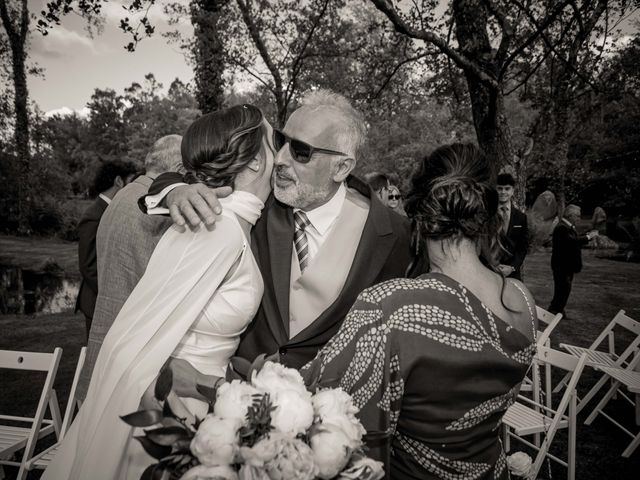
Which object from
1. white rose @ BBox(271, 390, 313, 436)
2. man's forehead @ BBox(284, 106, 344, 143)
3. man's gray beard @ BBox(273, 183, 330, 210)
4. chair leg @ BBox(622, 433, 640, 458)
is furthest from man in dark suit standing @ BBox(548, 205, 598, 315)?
white rose @ BBox(271, 390, 313, 436)

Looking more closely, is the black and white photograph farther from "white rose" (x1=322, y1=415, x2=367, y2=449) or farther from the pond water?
the pond water

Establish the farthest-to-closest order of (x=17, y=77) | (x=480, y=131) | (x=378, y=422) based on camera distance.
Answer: (x=17, y=77), (x=480, y=131), (x=378, y=422)

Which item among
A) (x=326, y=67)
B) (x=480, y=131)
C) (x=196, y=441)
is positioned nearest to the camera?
(x=196, y=441)

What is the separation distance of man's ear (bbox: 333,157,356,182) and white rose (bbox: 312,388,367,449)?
1857 mm

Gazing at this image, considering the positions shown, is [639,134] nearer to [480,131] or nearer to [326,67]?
[326,67]

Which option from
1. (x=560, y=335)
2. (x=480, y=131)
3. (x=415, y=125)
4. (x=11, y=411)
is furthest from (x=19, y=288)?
(x=415, y=125)

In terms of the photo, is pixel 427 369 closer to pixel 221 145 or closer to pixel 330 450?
pixel 330 450

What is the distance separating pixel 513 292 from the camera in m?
1.82

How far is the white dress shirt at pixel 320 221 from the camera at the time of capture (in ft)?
9.21

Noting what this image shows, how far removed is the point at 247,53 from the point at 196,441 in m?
12.8

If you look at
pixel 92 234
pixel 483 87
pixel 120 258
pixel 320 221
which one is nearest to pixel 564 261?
pixel 483 87

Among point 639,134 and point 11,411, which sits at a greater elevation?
point 639,134

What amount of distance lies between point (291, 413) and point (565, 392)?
3710mm

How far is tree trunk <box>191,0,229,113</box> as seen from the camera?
10062 mm
